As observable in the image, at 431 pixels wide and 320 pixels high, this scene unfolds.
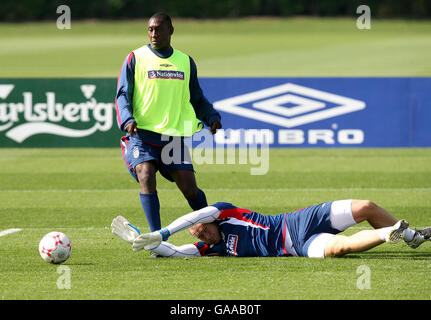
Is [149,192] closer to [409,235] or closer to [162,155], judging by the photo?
[162,155]

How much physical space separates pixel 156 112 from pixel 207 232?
4.86 feet

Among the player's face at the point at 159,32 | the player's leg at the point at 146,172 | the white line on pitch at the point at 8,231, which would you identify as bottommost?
the white line on pitch at the point at 8,231

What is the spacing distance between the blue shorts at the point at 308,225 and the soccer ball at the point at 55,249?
207cm

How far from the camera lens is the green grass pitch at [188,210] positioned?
681 centimetres

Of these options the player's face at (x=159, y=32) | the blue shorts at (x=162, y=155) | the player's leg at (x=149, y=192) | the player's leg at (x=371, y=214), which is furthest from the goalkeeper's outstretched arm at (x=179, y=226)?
the player's face at (x=159, y=32)

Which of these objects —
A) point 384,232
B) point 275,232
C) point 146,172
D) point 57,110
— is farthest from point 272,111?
point 384,232

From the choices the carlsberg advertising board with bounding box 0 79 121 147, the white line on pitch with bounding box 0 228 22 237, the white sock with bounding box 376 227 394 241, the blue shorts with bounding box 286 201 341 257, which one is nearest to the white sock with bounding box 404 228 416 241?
the white sock with bounding box 376 227 394 241

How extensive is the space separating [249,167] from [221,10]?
175 feet

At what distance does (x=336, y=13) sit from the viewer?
211 feet

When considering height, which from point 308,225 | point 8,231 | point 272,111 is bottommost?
point 8,231

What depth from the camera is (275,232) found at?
7.93m

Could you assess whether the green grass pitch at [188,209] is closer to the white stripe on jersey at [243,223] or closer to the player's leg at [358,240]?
the player's leg at [358,240]

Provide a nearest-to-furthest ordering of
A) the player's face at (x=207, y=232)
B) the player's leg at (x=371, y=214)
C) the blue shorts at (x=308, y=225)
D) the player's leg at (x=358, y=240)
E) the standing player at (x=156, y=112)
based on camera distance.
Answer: the player's leg at (x=358, y=240)
the player's leg at (x=371, y=214)
the blue shorts at (x=308, y=225)
the player's face at (x=207, y=232)
the standing player at (x=156, y=112)

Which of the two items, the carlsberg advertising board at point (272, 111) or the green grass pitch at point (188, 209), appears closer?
the green grass pitch at point (188, 209)
